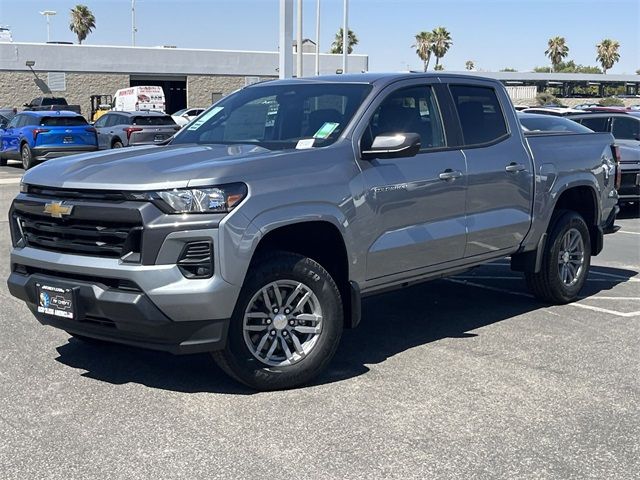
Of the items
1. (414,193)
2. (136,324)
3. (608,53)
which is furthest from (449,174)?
(608,53)

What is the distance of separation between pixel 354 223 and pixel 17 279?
2.16m

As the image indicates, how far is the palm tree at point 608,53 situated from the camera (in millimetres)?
88375

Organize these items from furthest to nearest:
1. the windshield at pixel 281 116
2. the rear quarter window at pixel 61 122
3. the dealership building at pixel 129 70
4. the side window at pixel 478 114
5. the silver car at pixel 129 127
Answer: the dealership building at pixel 129 70 → the silver car at pixel 129 127 → the rear quarter window at pixel 61 122 → the side window at pixel 478 114 → the windshield at pixel 281 116

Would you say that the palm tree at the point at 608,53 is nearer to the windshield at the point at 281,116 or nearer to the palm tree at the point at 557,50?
the palm tree at the point at 557,50

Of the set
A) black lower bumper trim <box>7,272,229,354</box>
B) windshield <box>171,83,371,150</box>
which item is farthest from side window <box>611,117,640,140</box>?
black lower bumper trim <box>7,272,229,354</box>

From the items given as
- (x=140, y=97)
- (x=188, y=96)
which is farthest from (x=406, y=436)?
(x=188, y=96)

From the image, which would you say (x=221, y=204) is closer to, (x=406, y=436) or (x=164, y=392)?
(x=164, y=392)

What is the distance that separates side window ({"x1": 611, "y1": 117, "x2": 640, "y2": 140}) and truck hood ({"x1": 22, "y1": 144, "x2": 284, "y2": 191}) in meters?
11.1

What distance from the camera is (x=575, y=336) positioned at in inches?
252

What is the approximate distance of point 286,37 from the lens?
1730 centimetres

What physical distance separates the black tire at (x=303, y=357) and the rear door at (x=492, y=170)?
62.2 inches

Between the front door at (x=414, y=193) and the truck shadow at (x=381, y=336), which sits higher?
the front door at (x=414, y=193)

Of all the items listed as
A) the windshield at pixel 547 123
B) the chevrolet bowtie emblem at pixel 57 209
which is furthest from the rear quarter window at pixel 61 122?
the chevrolet bowtie emblem at pixel 57 209

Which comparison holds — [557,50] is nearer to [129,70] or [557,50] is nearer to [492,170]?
[129,70]
